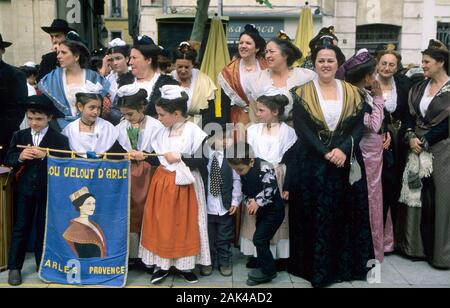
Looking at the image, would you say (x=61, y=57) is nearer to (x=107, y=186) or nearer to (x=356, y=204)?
(x=107, y=186)

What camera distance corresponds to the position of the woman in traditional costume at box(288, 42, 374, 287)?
13.2 feet

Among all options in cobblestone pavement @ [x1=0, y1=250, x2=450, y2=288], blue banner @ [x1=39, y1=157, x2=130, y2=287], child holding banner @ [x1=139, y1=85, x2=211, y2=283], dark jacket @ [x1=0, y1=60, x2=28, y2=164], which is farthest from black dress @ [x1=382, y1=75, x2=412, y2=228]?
dark jacket @ [x1=0, y1=60, x2=28, y2=164]

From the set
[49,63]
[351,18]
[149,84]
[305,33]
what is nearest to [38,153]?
[149,84]

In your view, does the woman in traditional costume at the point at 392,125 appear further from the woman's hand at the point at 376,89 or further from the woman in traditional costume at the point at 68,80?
the woman in traditional costume at the point at 68,80

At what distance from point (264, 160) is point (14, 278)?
2.31m

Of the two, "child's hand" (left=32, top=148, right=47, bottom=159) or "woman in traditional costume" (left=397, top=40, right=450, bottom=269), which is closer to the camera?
"child's hand" (left=32, top=148, right=47, bottom=159)

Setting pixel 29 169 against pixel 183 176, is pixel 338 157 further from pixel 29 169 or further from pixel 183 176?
pixel 29 169

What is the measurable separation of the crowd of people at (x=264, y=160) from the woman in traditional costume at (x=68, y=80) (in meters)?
0.01

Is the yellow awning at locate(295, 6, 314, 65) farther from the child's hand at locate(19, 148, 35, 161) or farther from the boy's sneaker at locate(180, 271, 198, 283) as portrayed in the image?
the child's hand at locate(19, 148, 35, 161)

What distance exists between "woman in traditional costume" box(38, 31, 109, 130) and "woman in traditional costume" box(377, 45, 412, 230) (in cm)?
273

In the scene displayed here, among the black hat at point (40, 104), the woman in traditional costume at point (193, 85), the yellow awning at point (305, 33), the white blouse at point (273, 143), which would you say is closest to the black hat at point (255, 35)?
the woman in traditional costume at point (193, 85)

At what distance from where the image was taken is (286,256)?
14.2 ft

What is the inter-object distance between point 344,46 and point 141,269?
1473cm

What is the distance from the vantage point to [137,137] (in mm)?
4176
